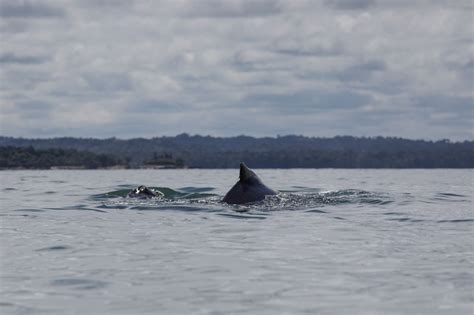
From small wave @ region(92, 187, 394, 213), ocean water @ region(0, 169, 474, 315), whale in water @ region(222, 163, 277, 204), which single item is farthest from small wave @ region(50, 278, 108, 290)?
whale in water @ region(222, 163, 277, 204)

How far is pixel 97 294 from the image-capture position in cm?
1282

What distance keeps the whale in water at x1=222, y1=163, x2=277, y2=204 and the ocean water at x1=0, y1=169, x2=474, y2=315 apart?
190 cm

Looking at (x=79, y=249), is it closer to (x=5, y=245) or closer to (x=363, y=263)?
(x=5, y=245)

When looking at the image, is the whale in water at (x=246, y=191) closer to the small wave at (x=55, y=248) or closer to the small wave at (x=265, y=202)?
the small wave at (x=265, y=202)

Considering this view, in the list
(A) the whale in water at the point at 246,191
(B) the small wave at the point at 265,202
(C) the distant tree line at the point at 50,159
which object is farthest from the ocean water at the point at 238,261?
(C) the distant tree line at the point at 50,159

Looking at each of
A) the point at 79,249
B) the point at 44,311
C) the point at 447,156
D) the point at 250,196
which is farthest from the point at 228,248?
the point at 447,156

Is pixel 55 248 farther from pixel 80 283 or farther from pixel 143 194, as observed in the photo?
pixel 143 194

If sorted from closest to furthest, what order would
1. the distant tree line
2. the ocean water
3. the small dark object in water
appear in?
the ocean water, the small dark object in water, the distant tree line

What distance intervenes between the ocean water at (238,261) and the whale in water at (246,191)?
6.24 feet

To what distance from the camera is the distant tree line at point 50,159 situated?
12106 centimetres

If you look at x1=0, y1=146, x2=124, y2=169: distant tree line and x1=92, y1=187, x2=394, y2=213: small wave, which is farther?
x1=0, y1=146, x2=124, y2=169: distant tree line

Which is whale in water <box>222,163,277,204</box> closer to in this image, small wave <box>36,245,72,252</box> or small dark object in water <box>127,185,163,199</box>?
small dark object in water <box>127,185,163,199</box>

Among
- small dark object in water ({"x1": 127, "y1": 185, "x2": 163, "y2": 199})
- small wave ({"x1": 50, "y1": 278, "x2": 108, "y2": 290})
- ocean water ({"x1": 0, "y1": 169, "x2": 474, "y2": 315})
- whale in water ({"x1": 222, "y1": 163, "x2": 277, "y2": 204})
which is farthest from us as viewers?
small dark object in water ({"x1": 127, "y1": 185, "x2": 163, "y2": 199})

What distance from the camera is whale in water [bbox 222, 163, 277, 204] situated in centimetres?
2859
